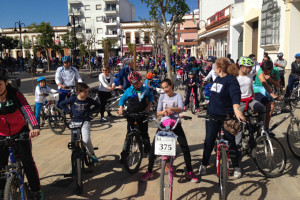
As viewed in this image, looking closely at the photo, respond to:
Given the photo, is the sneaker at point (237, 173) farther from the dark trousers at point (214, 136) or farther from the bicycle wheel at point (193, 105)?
the bicycle wheel at point (193, 105)

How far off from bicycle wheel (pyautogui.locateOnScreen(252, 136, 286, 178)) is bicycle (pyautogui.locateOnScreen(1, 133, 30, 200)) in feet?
10.8

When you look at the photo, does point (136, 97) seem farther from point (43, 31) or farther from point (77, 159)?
point (43, 31)

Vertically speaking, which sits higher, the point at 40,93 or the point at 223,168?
the point at 40,93

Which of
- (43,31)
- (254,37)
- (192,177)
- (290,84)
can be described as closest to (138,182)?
(192,177)

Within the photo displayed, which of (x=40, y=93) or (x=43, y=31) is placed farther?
(x=43, y=31)

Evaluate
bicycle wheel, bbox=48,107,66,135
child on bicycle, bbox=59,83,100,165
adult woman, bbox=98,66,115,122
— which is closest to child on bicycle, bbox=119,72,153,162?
child on bicycle, bbox=59,83,100,165

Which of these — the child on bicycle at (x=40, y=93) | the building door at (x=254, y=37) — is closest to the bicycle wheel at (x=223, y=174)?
the child on bicycle at (x=40, y=93)

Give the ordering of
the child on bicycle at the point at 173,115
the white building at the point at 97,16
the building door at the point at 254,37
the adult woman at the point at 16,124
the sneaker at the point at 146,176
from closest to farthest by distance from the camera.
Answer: the adult woman at the point at 16,124
the child on bicycle at the point at 173,115
the sneaker at the point at 146,176
the building door at the point at 254,37
the white building at the point at 97,16

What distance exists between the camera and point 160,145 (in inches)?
135

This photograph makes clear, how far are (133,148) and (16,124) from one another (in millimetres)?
1933

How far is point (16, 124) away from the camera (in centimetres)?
338

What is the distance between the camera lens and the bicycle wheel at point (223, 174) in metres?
3.43

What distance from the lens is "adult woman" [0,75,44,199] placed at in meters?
3.29

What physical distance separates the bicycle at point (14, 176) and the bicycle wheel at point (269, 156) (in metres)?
3.28
